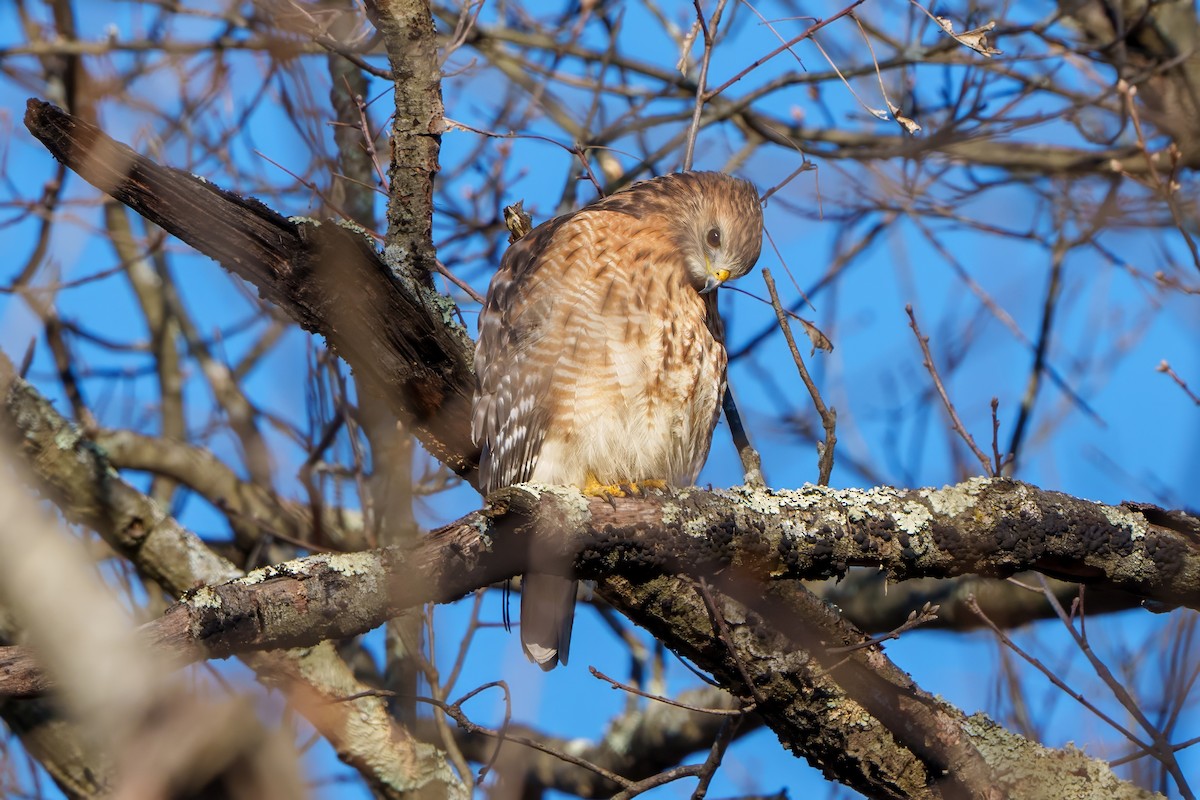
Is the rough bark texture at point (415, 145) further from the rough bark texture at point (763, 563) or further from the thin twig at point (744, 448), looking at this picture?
the thin twig at point (744, 448)

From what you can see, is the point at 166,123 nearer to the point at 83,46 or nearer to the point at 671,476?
the point at 83,46

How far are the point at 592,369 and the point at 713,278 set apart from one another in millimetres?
569

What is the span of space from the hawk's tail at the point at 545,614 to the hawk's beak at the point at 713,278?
1107mm

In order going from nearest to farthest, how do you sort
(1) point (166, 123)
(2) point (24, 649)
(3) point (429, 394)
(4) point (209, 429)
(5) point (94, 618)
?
(5) point (94, 618) < (2) point (24, 649) < (3) point (429, 394) < (1) point (166, 123) < (4) point (209, 429)

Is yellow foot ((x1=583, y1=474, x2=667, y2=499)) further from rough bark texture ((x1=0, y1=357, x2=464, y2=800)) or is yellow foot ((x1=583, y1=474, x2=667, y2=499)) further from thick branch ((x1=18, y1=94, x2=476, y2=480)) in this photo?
rough bark texture ((x1=0, y1=357, x2=464, y2=800))

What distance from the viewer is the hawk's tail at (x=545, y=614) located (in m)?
3.89

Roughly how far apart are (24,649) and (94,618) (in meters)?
1.47

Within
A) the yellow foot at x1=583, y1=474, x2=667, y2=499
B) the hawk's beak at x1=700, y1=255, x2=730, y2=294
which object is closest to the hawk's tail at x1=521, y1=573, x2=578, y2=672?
the yellow foot at x1=583, y1=474, x2=667, y2=499

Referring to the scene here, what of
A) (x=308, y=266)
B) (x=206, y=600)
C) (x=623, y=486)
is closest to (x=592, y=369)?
(x=623, y=486)

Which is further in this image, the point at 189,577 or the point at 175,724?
the point at 189,577

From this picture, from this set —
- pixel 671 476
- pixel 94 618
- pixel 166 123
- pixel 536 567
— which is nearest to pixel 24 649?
pixel 536 567

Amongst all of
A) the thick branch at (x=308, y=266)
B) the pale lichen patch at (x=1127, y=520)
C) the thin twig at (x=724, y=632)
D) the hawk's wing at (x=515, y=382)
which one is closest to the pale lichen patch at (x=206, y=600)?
the thick branch at (x=308, y=266)

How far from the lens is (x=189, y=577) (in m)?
4.86

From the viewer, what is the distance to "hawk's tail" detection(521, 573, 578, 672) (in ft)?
12.8
